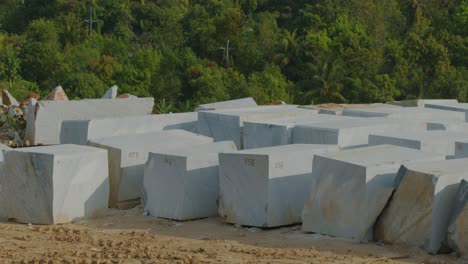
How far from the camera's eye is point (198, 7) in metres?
55.6

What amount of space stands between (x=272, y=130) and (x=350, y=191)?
149 inches

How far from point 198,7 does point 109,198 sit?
144 ft

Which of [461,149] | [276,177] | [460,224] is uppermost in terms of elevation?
[461,149]

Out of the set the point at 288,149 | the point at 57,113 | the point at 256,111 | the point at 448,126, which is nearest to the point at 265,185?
the point at 288,149

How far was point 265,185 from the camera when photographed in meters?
10.8

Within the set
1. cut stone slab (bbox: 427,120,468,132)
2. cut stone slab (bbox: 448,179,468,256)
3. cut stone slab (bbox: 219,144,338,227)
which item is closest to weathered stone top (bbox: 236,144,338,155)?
cut stone slab (bbox: 219,144,338,227)

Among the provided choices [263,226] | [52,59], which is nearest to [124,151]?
[263,226]

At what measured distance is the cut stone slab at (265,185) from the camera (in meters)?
10.9

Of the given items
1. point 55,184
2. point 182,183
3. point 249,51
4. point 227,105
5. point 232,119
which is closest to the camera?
point 182,183

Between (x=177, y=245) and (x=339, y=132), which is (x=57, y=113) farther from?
(x=177, y=245)

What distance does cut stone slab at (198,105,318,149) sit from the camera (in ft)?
49.2

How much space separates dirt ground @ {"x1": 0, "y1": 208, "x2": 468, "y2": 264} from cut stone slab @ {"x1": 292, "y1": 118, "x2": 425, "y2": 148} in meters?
2.25

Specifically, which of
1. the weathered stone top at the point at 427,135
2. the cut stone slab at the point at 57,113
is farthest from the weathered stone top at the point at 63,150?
the cut stone slab at the point at 57,113

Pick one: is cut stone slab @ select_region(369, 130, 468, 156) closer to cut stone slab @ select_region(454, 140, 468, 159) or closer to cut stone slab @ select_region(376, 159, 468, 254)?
cut stone slab @ select_region(454, 140, 468, 159)
